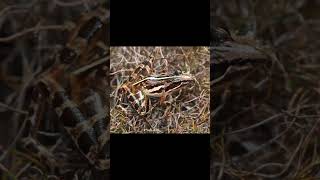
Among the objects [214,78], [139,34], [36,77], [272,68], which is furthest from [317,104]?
[36,77]

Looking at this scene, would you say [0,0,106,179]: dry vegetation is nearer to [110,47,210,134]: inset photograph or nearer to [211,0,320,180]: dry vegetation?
[110,47,210,134]: inset photograph

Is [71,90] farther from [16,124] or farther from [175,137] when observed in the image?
[175,137]

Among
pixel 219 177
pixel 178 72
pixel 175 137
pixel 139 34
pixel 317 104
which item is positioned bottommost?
pixel 219 177

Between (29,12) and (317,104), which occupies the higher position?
(29,12)

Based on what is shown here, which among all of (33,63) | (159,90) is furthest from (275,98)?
(33,63)

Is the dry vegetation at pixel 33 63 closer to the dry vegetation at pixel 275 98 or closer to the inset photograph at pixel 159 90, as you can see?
the inset photograph at pixel 159 90

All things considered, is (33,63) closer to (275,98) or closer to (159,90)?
(159,90)
